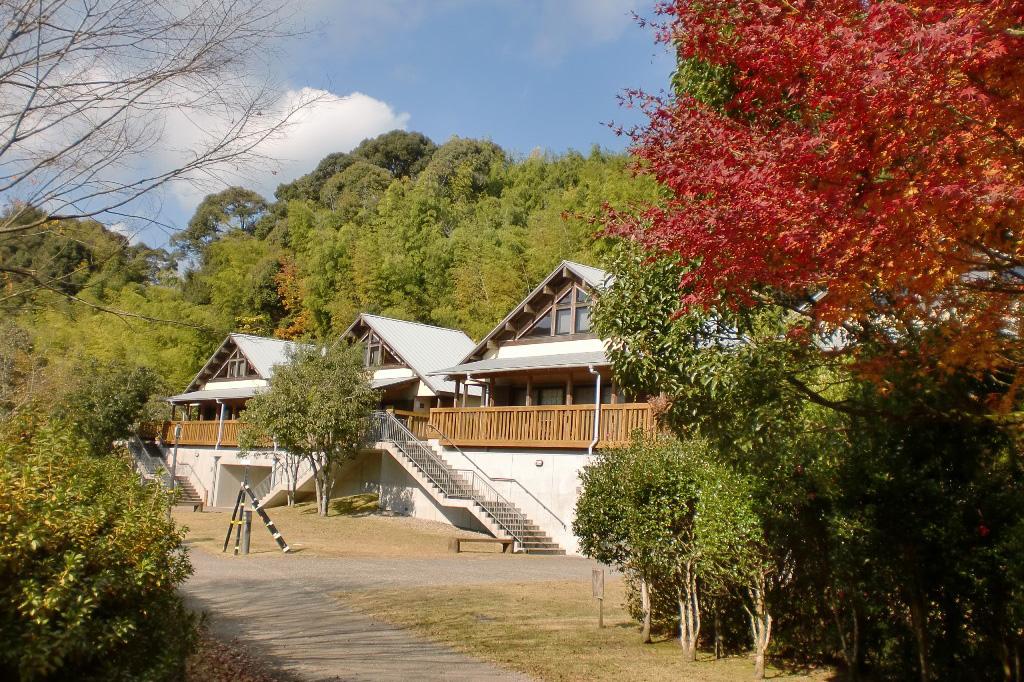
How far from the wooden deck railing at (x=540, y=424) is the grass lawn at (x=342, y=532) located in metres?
2.95

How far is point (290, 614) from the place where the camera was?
11562 mm

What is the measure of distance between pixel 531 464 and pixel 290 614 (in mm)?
13687

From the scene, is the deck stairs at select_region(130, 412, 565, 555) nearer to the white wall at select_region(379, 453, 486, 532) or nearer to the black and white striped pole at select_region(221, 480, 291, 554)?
the white wall at select_region(379, 453, 486, 532)

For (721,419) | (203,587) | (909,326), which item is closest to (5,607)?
(721,419)

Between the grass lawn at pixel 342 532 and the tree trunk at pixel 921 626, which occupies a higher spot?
the tree trunk at pixel 921 626

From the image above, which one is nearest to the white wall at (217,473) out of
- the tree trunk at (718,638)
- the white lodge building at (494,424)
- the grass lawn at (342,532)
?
the white lodge building at (494,424)

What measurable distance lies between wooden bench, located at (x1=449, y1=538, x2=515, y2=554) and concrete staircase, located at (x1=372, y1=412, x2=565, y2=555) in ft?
1.33

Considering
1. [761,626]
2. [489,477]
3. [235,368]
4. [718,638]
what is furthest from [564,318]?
[235,368]

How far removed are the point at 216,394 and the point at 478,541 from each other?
2222 centimetres

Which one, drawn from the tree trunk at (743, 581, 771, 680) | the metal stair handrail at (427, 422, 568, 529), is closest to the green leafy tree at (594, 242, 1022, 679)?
the tree trunk at (743, 581, 771, 680)

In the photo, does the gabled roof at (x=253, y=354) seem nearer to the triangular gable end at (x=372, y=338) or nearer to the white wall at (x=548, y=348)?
the triangular gable end at (x=372, y=338)

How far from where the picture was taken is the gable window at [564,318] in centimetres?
2712

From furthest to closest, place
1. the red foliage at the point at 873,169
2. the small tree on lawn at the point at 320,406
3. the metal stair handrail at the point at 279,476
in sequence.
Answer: the metal stair handrail at the point at 279,476, the small tree on lawn at the point at 320,406, the red foliage at the point at 873,169

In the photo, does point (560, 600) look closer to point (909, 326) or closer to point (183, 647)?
point (909, 326)
